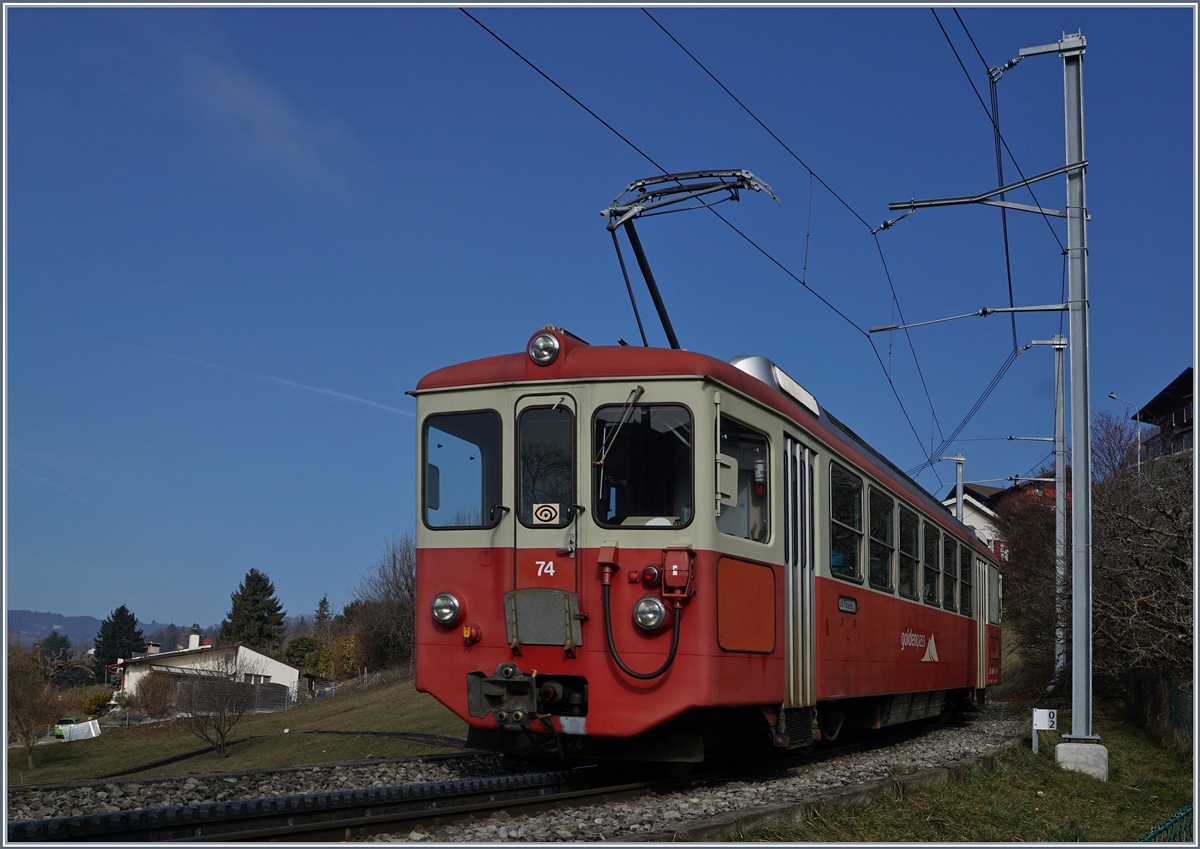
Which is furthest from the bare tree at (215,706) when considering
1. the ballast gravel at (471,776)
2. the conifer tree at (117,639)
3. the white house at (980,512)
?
the conifer tree at (117,639)

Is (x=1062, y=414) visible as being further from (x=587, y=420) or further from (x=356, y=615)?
(x=356, y=615)

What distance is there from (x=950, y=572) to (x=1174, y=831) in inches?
325

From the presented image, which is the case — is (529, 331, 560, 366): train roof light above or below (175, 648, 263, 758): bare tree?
above

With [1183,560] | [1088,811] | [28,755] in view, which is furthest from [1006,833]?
[28,755]

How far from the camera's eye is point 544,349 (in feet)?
25.8

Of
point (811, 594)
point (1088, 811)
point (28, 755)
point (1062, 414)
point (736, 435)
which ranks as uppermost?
Result: point (1062, 414)

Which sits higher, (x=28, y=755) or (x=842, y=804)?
(x=842, y=804)

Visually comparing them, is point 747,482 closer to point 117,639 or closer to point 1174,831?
point 1174,831

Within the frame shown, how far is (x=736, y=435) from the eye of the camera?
25.6 feet

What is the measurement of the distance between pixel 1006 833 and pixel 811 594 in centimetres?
238

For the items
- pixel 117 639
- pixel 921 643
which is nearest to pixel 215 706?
pixel 921 643

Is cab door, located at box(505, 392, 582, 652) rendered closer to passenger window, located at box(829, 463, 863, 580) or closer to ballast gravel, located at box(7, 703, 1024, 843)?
ballast gravel, located at box(7, 703, 1024, 843)

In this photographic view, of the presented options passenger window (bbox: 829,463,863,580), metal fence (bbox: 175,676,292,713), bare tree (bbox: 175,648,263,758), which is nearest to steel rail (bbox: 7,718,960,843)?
passenger window (bbox: 829,463,863,580)

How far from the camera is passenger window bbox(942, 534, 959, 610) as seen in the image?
1366 centimetres
